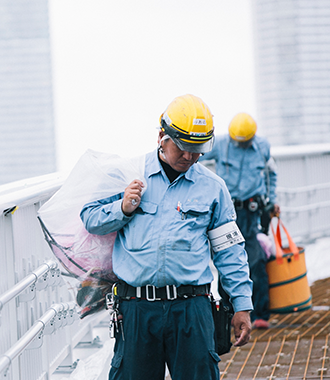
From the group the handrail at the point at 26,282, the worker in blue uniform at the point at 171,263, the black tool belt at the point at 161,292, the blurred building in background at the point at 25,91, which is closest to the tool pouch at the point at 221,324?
the worker in blue uniform at the point at 171,263

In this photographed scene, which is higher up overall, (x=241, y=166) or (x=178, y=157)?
(x=178, y=157)

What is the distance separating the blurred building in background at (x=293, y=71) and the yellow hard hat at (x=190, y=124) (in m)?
108

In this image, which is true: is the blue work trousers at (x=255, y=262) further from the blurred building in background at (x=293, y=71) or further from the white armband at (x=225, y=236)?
the blurred building in background at (x=293, y=71)

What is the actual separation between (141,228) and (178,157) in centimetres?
35

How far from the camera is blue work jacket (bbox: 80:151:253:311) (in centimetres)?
235

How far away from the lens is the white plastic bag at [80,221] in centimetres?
259

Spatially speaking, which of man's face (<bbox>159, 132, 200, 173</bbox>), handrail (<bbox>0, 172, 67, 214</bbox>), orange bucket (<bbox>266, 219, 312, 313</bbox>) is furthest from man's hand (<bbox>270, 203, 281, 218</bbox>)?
man's face (<bbox>159, 132, 200, 173</bbox>)

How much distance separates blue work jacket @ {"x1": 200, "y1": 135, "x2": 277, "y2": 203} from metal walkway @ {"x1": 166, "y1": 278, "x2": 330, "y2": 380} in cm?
130

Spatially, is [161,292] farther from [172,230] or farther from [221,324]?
[221,324]

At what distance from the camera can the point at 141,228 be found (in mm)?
2400

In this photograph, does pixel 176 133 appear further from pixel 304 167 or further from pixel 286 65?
pixel 286 65

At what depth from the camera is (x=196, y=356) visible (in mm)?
2363

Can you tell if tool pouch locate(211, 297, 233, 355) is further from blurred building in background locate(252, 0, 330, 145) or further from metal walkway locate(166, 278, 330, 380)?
blurred building in background locate(252, 0, 330, 145)

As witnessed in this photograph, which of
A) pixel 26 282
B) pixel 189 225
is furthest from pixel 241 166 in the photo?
pixel 26 282
